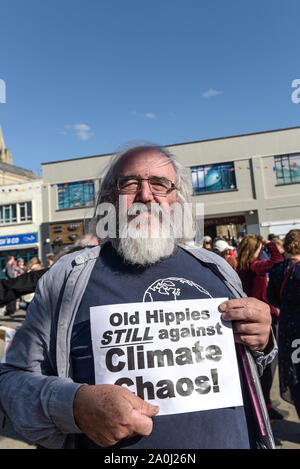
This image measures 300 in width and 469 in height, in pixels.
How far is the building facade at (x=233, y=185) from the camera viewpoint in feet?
68.6

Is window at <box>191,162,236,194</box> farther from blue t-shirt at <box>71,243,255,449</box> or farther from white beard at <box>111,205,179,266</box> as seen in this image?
blue t-shirt at <box>71,243,255,449</box>

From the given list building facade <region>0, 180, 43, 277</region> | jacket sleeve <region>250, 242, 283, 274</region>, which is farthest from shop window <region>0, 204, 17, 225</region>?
jacket sleeve <region>250, 242, 283, 274</region>

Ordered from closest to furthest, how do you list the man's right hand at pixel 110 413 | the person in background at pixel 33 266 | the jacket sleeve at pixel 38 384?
the man's right hand at pixel 110 413 < the jacket sleeve at pixel 38 384 < the person in background at pixel 33 266

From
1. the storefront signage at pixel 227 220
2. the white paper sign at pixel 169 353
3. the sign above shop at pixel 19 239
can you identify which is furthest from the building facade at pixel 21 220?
the white paper sign at pixel 169 353

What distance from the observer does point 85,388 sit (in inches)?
41.6

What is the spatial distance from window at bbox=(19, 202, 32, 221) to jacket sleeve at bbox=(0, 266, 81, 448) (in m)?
24.9

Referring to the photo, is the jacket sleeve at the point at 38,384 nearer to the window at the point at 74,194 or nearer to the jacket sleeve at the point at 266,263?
the jacket sleeve at the point at 266,263

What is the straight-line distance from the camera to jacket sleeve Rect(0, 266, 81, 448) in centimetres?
108

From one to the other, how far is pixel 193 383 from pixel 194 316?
0.23 metres

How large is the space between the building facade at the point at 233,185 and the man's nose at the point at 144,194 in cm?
1907

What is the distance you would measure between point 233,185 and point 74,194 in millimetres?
11150

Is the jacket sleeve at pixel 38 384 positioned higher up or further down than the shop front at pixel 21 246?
further down

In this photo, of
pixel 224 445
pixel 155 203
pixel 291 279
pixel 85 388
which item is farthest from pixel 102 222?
pixel 291 279
